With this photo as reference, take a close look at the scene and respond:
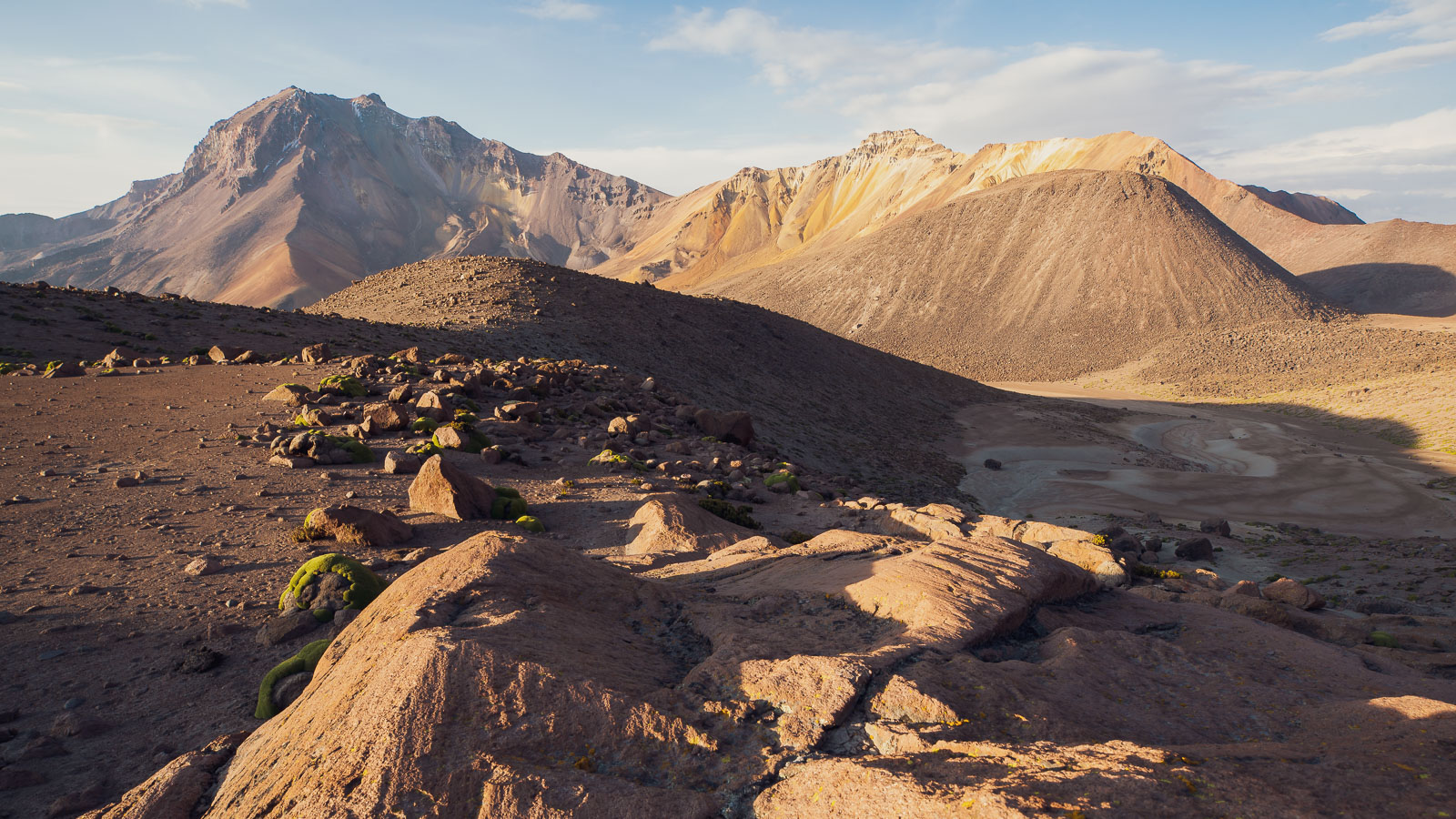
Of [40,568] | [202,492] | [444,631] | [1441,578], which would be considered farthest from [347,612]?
[1441,578]

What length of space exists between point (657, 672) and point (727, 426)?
15232 millimetres

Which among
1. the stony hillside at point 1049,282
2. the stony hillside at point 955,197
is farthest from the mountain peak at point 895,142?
the stony hillside at point 1049,282

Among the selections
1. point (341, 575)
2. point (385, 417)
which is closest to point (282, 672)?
point (341, 575)

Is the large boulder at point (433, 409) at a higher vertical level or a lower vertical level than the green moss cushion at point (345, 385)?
lower

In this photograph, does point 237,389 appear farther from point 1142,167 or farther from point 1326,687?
point 1142,167

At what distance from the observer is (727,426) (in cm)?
1945

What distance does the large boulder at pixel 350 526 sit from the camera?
9.31m

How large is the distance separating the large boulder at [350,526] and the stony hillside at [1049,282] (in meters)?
64.8

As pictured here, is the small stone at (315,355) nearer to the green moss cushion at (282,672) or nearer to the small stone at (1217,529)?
the green moss cushion at (282,672)

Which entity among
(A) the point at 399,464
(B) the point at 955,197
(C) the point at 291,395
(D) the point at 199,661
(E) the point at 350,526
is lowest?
(D) the point at 199,661

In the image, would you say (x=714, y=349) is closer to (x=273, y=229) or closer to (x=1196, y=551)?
(x=1196, y=551)

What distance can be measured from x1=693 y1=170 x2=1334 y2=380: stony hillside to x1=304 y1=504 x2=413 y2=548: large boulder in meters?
64.8

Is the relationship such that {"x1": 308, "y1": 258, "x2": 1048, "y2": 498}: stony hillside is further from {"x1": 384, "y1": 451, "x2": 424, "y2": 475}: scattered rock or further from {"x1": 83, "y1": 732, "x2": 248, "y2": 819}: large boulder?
{"x1": 83, "y1": 732, "x2": 248, "y2": 819}: large boulder

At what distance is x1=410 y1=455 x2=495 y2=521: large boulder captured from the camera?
34.9ft
